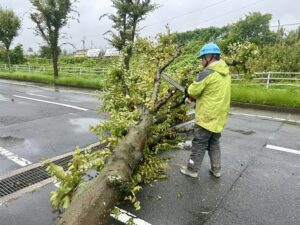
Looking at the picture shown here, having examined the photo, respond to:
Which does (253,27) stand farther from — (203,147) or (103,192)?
(103,192)

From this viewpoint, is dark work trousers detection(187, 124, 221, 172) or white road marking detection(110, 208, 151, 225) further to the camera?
dark work trousers detection(187, 124, 221, 172)

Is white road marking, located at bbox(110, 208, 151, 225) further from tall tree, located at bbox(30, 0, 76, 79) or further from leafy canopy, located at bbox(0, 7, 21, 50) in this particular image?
leafy canopy, located at bbox(0, 7, 21, 50)

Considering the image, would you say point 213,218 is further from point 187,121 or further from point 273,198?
point 187,121

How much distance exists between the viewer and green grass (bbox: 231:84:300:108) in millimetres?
8602

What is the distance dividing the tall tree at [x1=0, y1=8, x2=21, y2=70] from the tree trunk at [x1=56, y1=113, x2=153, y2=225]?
23417 mm

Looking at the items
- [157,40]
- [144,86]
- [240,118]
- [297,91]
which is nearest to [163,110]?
[144,86]

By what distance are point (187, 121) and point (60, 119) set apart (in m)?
3.46

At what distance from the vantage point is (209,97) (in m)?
3.70

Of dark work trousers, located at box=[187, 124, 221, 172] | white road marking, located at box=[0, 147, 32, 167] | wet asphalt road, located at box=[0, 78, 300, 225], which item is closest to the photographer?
wet asphalt road, located at box=[0, 78, 300, 225]

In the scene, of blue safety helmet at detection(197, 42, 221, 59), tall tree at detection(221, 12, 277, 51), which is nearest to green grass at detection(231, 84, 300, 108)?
blue safety helmet at detection(197, 42, 221, 59)

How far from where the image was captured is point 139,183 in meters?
3.81

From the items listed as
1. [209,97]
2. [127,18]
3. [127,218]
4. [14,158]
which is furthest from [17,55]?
[127,218]

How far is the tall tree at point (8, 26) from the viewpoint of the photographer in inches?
888

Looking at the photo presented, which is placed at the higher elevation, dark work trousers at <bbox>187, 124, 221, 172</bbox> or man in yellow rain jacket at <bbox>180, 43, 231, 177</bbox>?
man in yellow rain jacket at <bbox>180, 43, 231, 177</bbox>
